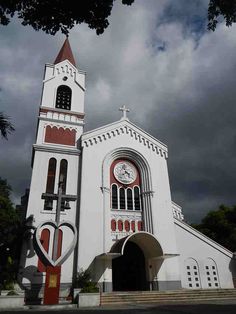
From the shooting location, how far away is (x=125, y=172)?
21.9m

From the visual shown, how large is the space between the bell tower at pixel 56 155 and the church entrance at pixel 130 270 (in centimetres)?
409

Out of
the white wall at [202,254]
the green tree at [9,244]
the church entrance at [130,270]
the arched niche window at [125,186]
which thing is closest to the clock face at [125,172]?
the arched niche window at [125,186]

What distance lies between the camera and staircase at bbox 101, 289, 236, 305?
14.4 meters

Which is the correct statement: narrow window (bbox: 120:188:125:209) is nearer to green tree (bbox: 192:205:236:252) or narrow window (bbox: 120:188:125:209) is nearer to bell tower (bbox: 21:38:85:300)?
bell tower (bbox: 21:38:85:300)

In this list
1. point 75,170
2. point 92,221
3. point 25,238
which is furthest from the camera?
point 75,170

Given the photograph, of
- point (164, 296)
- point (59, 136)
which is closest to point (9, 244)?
point (59, 136)

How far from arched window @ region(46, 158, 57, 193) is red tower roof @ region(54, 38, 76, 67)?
12189 mm

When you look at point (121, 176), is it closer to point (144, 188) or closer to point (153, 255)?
point (144, 188)

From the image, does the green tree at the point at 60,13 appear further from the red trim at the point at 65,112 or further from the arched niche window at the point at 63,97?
the arched niche window at the point at 63,97

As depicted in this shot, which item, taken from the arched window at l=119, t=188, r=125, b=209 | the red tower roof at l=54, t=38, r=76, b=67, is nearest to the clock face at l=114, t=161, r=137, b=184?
the arched window at l=119, t=188, r=125, b=209

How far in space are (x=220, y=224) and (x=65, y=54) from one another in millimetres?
28207

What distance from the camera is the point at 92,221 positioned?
18625 mm

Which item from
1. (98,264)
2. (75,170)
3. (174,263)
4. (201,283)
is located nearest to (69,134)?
(75,170)

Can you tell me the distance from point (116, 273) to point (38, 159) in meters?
10.3
